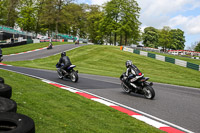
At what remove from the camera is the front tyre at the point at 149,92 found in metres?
8.45

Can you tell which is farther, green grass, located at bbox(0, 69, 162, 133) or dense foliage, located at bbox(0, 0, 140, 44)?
dense foliage, located at bbox(0, 0, 140, 44)

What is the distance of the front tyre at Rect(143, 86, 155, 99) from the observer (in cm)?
845

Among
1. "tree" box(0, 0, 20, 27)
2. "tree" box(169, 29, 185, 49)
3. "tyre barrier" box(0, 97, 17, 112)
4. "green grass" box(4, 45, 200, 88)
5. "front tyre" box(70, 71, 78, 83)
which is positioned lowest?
"green grass" box(4, 45, 200, 88)

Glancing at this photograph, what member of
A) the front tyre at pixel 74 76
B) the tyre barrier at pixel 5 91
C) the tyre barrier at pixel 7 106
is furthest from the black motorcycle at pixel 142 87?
the tyre barrier at pixel 7 106

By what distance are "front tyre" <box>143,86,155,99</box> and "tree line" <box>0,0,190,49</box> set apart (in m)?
49.4

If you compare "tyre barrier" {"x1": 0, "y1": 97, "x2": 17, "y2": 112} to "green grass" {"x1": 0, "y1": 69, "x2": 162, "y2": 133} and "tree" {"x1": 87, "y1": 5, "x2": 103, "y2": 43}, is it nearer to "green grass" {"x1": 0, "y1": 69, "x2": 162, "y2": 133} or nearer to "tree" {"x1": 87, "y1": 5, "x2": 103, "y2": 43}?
"green grass" {"x1": 0, "y1": 69, "x2": 162, "y2": 133}

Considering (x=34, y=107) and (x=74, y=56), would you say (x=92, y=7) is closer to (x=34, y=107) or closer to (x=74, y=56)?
(x=74, y=56)

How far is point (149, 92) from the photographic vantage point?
28.0 ft

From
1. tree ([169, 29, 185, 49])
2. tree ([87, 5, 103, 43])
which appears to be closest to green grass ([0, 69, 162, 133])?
tree ([87, 5, 103, 43])

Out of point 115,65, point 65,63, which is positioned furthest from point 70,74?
point 115,65

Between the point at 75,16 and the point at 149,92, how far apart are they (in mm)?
59346

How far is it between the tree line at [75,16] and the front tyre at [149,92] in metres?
49.4

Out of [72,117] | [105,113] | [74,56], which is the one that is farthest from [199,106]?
[74,56]

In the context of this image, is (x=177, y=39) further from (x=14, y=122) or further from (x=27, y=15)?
(x=14, y=122)
